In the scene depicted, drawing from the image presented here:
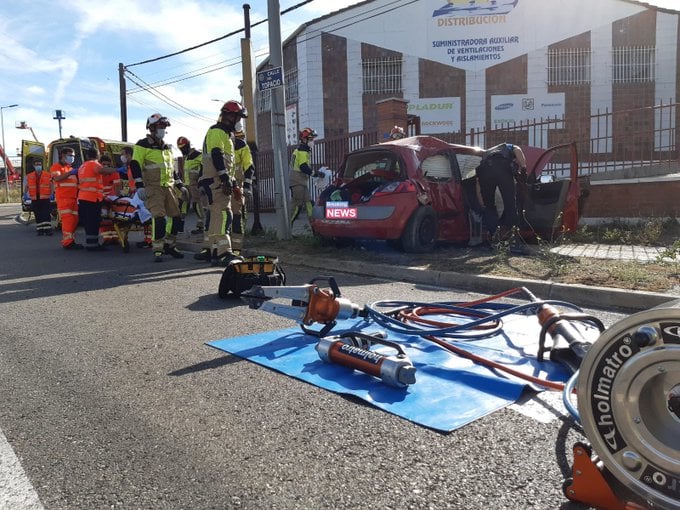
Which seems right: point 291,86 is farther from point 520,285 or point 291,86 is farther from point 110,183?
point 520,285

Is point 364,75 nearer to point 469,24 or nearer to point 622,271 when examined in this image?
point 469,24

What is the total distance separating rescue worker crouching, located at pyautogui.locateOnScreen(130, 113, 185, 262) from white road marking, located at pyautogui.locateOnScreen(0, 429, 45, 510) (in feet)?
21.2

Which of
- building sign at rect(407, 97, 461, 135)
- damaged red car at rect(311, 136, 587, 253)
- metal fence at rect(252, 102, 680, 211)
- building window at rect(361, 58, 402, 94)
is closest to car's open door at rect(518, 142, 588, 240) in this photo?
damaged red car at rect(311, 136, 587, 253)

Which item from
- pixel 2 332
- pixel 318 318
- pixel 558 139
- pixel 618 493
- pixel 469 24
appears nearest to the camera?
pixel 618 493

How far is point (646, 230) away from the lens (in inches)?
332

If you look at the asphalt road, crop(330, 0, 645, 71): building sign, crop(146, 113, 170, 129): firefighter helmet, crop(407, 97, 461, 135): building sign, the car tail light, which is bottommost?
the asphalt road

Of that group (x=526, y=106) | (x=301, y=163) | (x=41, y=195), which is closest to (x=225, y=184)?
(x=301, y=163)

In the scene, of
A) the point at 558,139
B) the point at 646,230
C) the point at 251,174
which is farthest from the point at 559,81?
the point at 251,174

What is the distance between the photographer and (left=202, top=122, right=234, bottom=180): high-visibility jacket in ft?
24.8

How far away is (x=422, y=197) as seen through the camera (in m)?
7.36

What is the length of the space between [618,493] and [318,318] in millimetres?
2323

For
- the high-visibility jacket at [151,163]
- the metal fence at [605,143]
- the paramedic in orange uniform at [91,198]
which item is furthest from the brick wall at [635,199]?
the paramedic in orange uniform at [91,198]

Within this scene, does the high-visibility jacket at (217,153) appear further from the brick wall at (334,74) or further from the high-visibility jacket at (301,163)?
the brick wall at (334,74)

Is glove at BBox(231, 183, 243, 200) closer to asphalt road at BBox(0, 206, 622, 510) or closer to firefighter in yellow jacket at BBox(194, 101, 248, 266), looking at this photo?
firefighter in yellow jacket at BBox(194, 101, 248, 266)
